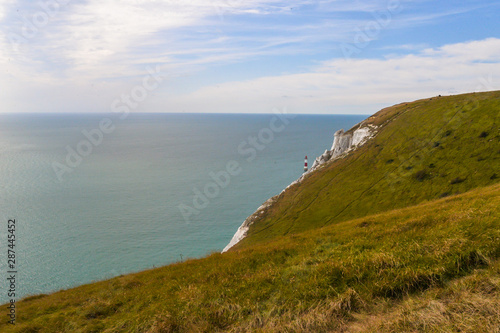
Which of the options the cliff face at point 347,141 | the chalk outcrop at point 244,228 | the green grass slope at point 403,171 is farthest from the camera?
the cliff face at point 347,141

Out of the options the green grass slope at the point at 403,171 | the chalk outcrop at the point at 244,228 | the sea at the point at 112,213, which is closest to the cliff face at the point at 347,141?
the green grass slope at the point at 403,171

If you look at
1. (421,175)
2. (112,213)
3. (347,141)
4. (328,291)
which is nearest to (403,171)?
(421,175)

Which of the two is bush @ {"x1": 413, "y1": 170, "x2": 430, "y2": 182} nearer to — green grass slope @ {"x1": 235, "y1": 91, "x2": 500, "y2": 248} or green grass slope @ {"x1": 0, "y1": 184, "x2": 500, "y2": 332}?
green grass slope @ {"x1": 235, "y1": 91, "x2": 500, "y2": 248}

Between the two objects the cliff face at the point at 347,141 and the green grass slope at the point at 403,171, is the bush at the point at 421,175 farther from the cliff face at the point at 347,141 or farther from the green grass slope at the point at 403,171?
the cliff face at the point at 347,141

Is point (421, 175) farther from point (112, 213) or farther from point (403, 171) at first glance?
point (112, 213)

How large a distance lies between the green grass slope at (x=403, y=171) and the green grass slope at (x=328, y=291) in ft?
197

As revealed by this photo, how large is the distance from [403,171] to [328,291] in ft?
304

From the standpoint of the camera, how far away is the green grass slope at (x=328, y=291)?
8.64m

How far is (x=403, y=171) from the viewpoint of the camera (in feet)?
296

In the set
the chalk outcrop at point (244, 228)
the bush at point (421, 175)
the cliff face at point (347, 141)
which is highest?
the cliff face at point (347, 141)

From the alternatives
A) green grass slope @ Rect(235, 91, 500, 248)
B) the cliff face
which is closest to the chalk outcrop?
green grass slope @ Rect(235, 91, 500, 248)

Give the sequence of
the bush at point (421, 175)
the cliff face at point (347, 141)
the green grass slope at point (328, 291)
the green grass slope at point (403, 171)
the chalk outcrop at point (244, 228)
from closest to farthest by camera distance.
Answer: the green grass slope at point (328, 291)
the green grass slope at point (403, 171)
the bush at point (421, 175)
the chalk outcrop at point (244, 228)
the cliff face at point (347, 141)

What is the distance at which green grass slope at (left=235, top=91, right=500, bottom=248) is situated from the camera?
3031 inches

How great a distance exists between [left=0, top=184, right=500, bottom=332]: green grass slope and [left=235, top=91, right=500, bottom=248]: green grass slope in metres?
60.1
